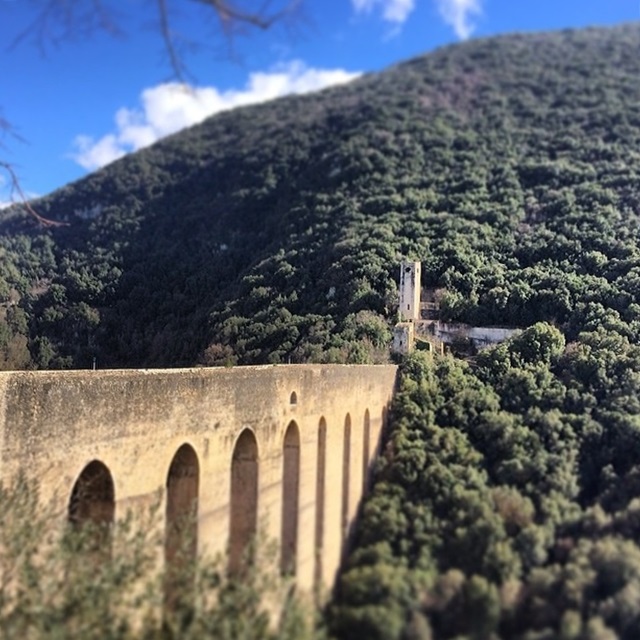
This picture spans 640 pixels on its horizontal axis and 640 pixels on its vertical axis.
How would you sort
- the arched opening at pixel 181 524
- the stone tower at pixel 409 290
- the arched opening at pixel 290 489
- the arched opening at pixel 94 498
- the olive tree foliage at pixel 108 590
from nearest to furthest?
the olive tree foliage at pixel 108 590 → the arched opening at pixel 181 524 → the arched opening at pixel 94 498 → the arched opening at pixel 290 489 → the stone tower at pixel 409 290

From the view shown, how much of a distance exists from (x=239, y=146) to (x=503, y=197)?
100 ft

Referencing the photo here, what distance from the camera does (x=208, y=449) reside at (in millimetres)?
12289

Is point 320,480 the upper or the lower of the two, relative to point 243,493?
lower

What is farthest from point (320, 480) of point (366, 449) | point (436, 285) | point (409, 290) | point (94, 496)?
point (436, 285)

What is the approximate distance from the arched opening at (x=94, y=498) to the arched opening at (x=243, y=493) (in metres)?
3.25

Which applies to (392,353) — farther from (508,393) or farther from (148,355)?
(148,355)

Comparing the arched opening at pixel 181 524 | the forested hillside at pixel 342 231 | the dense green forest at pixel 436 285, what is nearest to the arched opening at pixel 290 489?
the dense green forest at pixel 436 285

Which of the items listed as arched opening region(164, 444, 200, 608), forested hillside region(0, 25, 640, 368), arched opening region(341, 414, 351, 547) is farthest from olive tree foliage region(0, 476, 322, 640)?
forested hillside region(0, 25, 640, 368)

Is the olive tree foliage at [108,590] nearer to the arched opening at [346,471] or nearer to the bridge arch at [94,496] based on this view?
the bridge arch at [94,496]

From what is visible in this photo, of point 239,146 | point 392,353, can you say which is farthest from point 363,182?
point 392,353

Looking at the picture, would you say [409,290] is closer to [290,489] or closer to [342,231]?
[342,231]

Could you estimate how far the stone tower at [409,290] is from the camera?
35469mm

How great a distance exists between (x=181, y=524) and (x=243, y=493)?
2275 millimetres

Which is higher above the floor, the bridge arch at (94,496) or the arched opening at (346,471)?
the bridge arch at (94,496)
